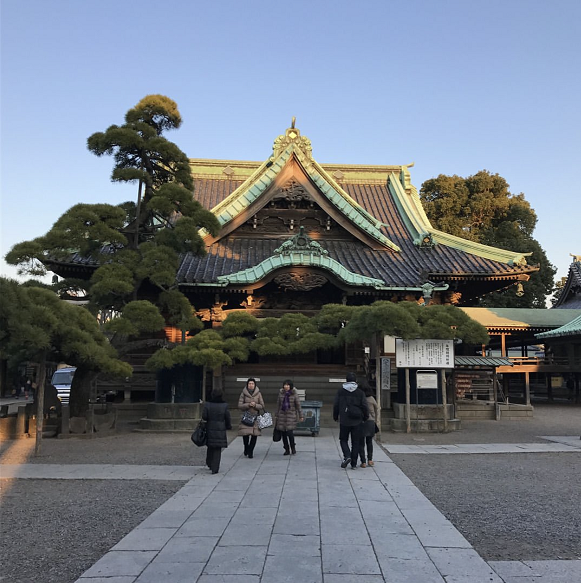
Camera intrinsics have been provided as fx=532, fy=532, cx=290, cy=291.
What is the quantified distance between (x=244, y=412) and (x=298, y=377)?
26.3ft

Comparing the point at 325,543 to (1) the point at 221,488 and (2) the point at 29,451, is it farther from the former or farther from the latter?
(2) the point at 29,451

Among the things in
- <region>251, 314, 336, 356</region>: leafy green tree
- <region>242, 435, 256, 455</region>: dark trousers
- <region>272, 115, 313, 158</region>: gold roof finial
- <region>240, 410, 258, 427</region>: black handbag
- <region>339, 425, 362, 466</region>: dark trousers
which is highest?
<region>272, 115, 313, 158</region>: gold roof finial

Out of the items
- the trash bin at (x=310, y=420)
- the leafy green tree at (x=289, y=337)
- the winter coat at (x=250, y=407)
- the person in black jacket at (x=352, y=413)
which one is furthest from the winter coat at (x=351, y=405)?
the leafy green tree at (x=289, y=337)

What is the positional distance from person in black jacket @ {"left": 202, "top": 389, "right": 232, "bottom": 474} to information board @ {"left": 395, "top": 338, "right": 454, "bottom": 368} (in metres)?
6.59

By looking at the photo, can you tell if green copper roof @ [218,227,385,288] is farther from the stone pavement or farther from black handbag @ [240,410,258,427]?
the stone pavement

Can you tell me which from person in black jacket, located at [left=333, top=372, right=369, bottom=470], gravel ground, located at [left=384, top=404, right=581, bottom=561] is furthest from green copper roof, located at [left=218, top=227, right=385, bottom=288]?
person in black jacket, located at [left=333, top=372, right=369, bottom=470]

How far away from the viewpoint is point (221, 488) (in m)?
7.98

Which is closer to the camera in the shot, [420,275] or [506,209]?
[420,275]

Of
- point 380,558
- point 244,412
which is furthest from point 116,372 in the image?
point 380,558

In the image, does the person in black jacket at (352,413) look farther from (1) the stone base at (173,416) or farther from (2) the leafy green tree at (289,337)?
(1) the stone base at (173,416)

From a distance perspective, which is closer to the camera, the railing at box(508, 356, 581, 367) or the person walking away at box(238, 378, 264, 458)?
the person walking away at box(238, 378, 264, 458)

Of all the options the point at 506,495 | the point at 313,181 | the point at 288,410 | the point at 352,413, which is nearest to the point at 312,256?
the point at 313,181

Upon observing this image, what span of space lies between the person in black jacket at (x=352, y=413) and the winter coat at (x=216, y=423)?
76.1 inches

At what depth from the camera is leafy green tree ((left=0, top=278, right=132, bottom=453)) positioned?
966 centimetres
